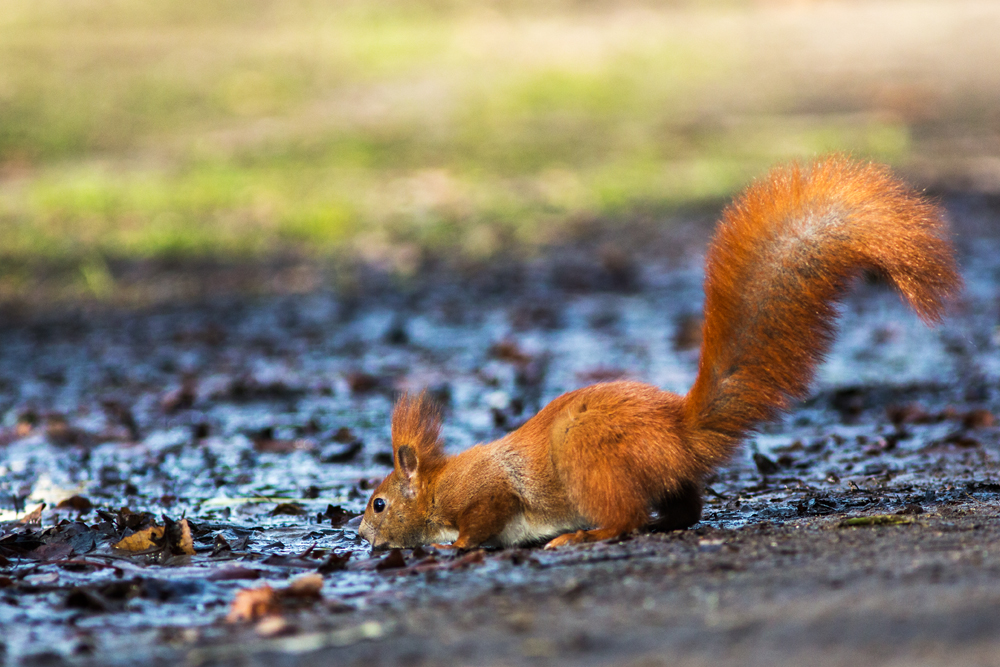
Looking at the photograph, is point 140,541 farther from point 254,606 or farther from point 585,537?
point 585,537

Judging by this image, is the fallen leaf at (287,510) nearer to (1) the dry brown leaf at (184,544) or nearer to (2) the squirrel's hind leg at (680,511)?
(1) the dry brown leaf at (184,544)

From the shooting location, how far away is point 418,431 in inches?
170

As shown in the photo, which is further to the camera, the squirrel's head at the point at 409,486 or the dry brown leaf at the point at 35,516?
the dry brown leaf at the point at 35,516

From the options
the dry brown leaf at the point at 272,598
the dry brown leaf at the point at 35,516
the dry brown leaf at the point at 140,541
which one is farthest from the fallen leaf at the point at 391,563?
the dry brown leaf at the point at 35,516

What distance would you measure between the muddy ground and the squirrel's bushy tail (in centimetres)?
44

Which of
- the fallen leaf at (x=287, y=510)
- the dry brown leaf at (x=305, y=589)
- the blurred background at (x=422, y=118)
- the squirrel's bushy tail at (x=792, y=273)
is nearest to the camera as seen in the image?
the dry brown leaf at (x=305, y=589)

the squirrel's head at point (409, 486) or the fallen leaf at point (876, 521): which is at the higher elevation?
the squirrel's head at point (409, 486)

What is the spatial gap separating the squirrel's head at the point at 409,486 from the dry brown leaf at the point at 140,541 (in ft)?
2.31

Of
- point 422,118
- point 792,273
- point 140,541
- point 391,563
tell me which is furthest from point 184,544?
point 422,118

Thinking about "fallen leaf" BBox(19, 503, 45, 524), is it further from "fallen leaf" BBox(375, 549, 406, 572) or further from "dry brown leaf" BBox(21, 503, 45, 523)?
"fallen leaf" BBox(375, 549, 406, 572)

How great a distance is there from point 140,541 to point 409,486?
96cm

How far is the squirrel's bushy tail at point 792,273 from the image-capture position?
344cm

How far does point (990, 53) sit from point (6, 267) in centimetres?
1397

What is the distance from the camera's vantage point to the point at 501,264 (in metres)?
9.87
